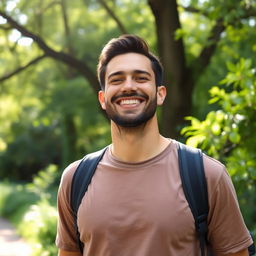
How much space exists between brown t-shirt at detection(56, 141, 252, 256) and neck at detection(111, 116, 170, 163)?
0.04 meters

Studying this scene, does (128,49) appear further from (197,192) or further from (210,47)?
(210,47)

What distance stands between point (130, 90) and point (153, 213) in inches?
22.2

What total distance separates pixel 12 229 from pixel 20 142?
17181 millimetres

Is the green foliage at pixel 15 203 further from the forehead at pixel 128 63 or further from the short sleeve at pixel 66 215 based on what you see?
the forehead at pixel 128 63

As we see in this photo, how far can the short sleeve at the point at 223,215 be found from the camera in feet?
6.80

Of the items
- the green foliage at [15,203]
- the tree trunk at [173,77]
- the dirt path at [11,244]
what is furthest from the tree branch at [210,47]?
the green foliage at [15,203]

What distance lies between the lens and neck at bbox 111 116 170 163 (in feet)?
7.38

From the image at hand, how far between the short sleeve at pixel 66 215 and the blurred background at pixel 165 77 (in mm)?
1715

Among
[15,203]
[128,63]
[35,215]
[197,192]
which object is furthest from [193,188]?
[15,203]

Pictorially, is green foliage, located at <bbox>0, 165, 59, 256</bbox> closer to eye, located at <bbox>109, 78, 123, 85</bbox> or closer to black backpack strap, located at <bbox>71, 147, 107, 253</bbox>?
black backpack strap, located at <bbox>71, 147, 107, 253</bbox>

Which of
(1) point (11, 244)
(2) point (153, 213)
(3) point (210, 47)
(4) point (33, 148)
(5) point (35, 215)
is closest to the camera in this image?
(2) point (153, 213)

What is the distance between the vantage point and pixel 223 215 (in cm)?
209

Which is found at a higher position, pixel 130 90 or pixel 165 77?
pixel 165 77

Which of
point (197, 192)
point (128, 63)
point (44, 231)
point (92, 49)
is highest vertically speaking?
point (92, 49)
